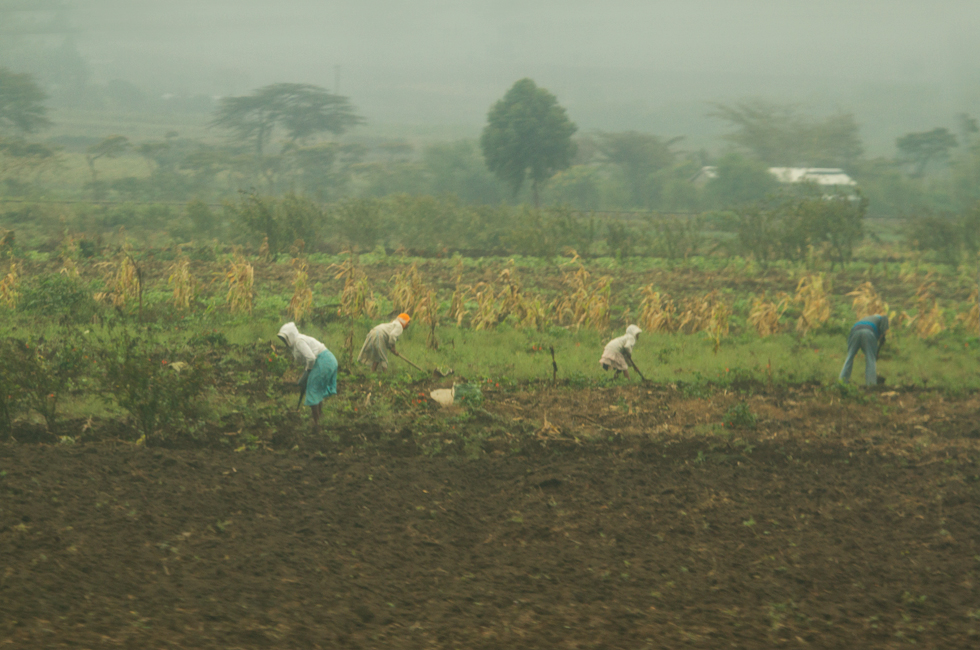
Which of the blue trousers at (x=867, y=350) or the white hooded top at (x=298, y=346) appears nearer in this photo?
the white hooded top at (x=298, y=346)

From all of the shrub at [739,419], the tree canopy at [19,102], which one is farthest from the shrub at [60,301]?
the tree canopy at [19,102]

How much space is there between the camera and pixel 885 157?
39.9 m

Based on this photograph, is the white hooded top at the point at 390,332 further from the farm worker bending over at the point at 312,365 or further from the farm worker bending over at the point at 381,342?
the farm worker bending over at the point at 312,365

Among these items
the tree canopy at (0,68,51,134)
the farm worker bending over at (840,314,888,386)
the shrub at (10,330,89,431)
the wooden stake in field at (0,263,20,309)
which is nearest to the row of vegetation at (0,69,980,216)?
the tree canopy at (0,68,51,134)

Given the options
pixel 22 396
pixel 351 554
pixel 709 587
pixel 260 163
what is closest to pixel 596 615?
pixel 709 587

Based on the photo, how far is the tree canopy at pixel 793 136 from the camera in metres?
39.4

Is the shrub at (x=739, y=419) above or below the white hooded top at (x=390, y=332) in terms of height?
below

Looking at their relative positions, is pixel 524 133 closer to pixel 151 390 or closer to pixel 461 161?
pixel 461 161

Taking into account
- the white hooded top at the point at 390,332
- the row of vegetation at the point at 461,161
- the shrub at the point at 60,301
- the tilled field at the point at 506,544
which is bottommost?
the tilled field at the point at 506,544

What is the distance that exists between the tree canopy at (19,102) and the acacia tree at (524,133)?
19952mm

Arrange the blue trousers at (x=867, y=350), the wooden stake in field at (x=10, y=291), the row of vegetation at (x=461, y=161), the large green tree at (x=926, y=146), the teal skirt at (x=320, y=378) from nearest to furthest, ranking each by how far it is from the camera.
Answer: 1. the teal skirt at (x=320, y=378)
2. the blue trousers at (x=867, y=350)
3. the wooden stake in field at (x=10, y=291)
4. the row of vegetation at (x=461, y=161)
5. the large green tree at (x=926, y=146)

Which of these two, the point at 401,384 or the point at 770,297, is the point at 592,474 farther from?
the point at 770,297

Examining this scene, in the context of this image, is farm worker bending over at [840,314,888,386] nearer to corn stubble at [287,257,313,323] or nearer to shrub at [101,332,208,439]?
shrub at [101,332,208,439]

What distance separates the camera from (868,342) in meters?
10.9
